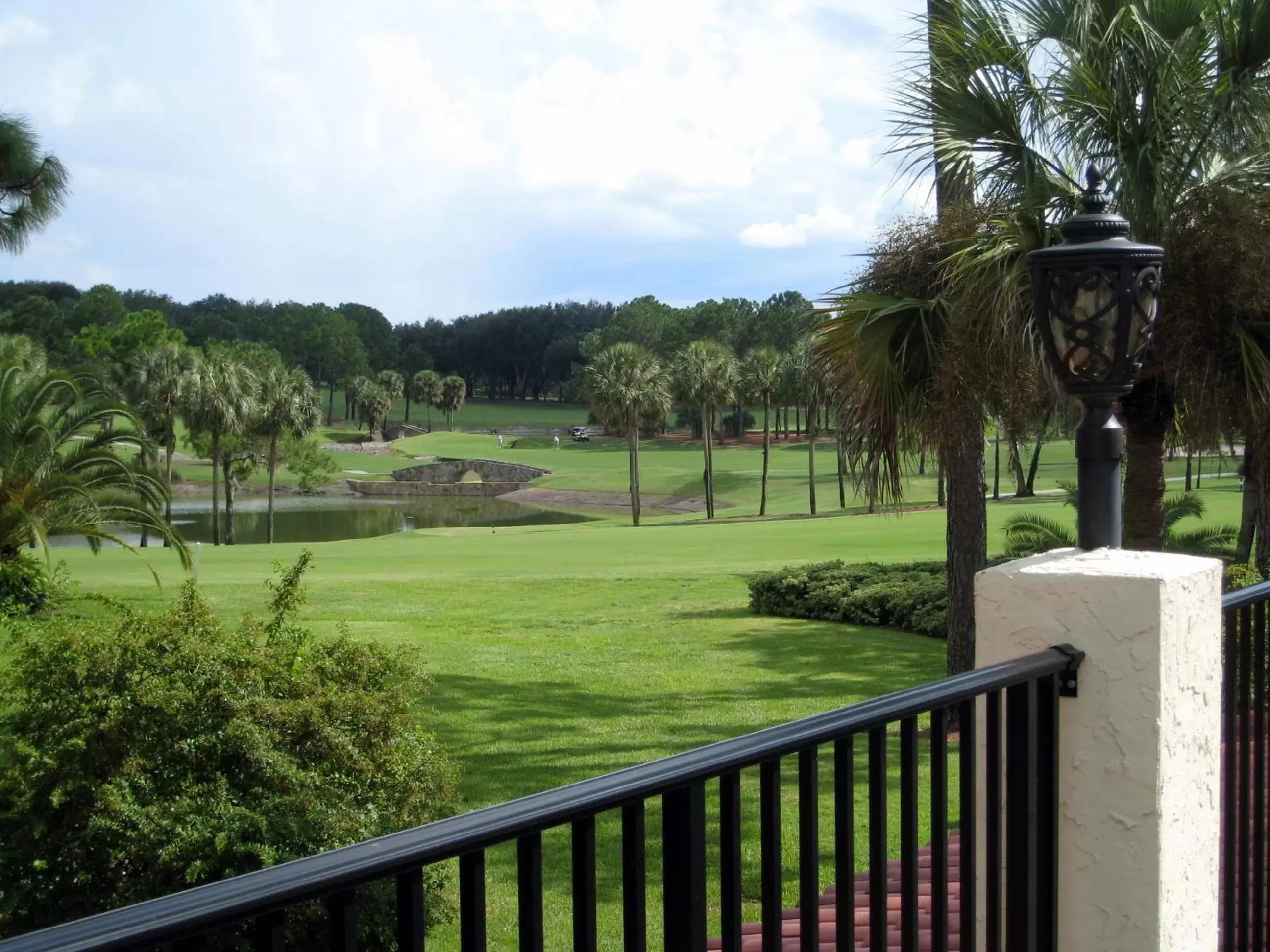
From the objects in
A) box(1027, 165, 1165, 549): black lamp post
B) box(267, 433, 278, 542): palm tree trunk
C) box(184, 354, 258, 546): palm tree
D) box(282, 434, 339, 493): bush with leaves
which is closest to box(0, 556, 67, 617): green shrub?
box(1027, 165, 1165, 549): black lamp post

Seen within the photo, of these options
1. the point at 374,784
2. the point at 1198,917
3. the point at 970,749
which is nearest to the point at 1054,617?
the point at 970,749

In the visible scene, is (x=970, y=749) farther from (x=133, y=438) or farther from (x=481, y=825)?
(x=133, y=438)

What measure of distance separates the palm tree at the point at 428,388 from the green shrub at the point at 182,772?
124 meters

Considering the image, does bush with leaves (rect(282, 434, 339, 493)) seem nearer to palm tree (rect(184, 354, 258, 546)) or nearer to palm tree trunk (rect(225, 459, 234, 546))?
palm tree trunk (rect(225, 459, 234, 546))

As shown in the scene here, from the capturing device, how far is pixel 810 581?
19062 millimetres

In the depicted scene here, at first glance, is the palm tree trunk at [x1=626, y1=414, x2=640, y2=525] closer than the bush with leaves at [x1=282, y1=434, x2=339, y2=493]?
Yes

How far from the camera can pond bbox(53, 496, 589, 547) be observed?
213 feet

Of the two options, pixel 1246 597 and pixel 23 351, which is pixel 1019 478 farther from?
pixel 1246 597

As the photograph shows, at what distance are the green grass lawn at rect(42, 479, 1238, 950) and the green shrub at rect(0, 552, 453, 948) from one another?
3.98 feet

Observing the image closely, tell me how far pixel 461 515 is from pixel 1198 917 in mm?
72081

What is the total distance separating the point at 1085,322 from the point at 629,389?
57.8 metres

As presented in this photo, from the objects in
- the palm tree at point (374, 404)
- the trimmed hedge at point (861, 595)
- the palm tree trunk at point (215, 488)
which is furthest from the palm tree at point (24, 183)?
the palm tree at point (374, 404)

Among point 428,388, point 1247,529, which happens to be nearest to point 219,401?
point 1247,529

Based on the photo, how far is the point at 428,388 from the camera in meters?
130
